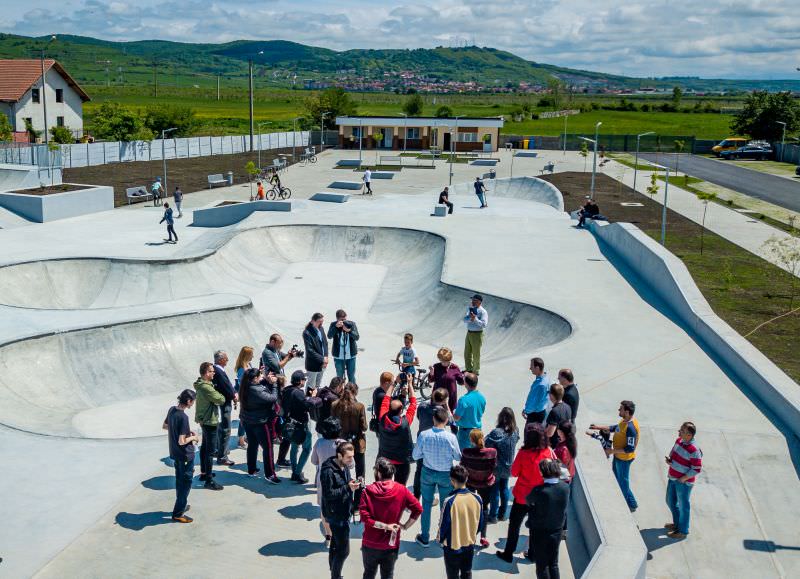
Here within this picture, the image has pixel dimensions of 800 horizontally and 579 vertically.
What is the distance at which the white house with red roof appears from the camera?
6388 cm

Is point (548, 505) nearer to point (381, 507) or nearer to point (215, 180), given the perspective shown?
point (381, 507)

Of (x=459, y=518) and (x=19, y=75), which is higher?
(x=19, y=75)

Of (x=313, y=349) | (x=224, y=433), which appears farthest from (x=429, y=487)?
(x=313, y=349)

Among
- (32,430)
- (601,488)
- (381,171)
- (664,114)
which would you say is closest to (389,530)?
(601,488)

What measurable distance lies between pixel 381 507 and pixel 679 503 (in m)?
4.22

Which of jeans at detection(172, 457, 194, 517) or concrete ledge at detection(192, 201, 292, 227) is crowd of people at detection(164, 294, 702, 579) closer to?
jeans at detection(172, 457, 194, 517)

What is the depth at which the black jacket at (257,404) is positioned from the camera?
995 cm

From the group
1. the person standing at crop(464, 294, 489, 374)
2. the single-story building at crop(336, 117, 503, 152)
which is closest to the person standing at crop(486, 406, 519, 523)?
the person standing at crop(464, 294, 489, 374)

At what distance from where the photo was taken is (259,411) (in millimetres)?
10055

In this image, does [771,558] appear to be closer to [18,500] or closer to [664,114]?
[18,500]

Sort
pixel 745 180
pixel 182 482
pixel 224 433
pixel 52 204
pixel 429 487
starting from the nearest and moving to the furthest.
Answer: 1. pixel 429 487
2. pixel 182 482
3. pixel 224 433
4. pixel 52 204
5. pixel 745 180

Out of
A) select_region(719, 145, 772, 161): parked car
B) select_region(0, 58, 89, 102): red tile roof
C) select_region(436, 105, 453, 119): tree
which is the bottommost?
select_region(719, 145, 772, 161): parked car

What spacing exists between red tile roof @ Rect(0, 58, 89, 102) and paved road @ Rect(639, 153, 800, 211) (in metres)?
50.9

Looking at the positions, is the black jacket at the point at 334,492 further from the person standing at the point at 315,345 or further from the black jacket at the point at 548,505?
the person standing at the point at 315,345
